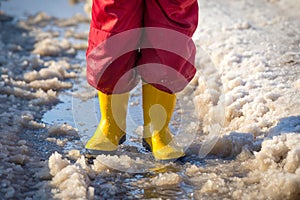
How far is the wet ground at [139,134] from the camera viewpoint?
233 centimetres

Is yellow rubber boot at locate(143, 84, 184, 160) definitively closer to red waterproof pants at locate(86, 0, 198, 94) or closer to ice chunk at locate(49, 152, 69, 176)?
red waterproof pants at locate(86, 0, 198, 94)

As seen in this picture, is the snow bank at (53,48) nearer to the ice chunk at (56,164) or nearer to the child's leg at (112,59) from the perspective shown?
the child's leg at (112,59)

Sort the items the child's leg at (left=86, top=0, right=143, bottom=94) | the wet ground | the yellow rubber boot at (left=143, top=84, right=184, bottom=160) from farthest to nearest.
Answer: the yellow rubber boot at (left=143, top=84, right=184, bottom=160) → the child's leg at (left=86, top=0, right=143, bottom=94) → the wet ground

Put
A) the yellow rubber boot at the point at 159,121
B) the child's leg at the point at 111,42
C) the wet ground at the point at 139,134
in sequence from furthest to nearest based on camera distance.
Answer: the yellow rubber boot at the point at 159,121 < the child's leg at the point at 111,42 < the wet ground at the point at 139,134

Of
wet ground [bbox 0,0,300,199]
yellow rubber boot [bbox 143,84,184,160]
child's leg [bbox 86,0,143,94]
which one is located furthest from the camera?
yellow rubber boot [bbox 143,84,184,160]

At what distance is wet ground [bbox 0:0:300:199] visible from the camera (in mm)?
2326

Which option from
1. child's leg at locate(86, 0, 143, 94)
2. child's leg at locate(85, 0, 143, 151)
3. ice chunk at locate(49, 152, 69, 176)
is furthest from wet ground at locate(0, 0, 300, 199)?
child's leg at locate(86, 0, 143, 94)

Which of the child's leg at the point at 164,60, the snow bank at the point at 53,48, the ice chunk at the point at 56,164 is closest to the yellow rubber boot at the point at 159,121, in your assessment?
the child's leg at the point at 164,60

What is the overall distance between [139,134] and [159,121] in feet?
0.98

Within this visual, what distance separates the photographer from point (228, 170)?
8.21ft

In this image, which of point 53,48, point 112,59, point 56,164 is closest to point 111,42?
point 112,59

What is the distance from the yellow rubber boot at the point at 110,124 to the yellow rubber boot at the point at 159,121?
115 mm

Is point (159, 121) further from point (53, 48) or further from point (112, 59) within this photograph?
point (53, 48)

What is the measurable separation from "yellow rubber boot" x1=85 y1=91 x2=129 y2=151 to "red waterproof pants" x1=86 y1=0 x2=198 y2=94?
0.06 meters
